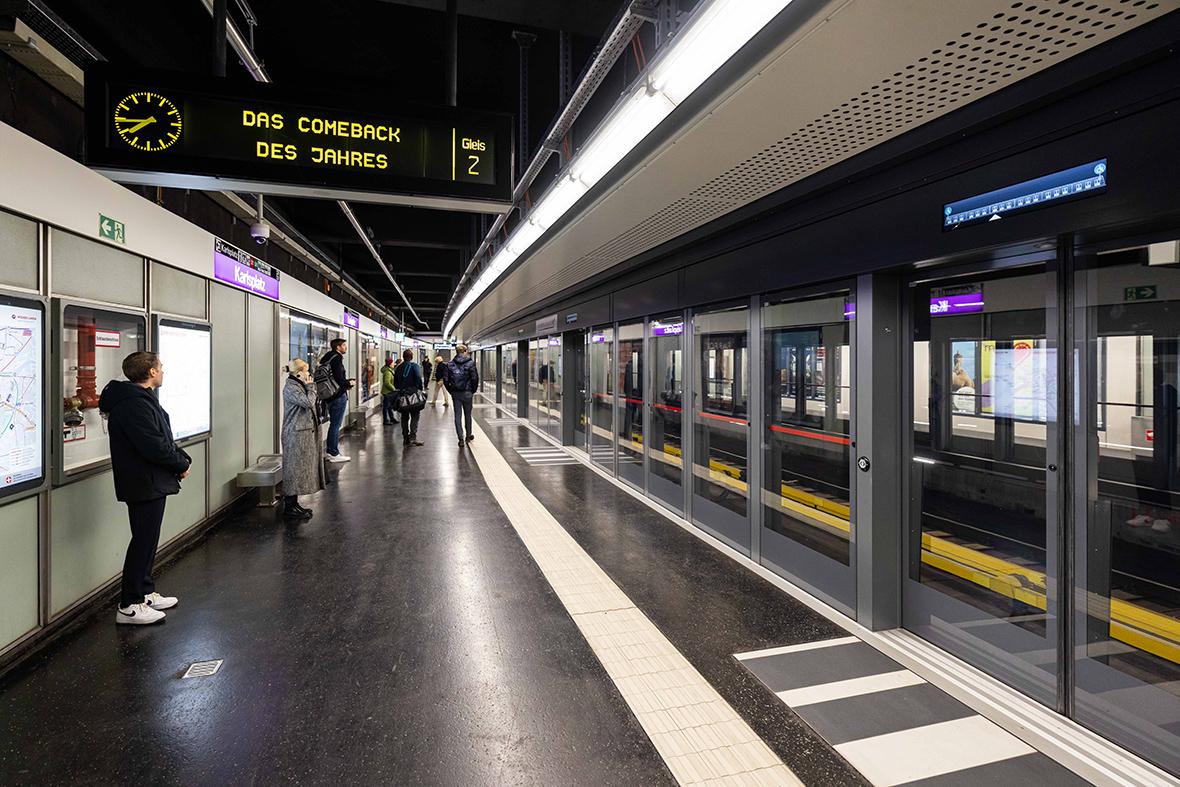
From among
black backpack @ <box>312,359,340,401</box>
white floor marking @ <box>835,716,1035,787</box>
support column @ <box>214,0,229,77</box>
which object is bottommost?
white floor marking @ <box>835,716,1035,787</box>

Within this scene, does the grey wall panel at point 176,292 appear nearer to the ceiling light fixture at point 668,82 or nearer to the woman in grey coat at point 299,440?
the woman in grey coat at point 299,440

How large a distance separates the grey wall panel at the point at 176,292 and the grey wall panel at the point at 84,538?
4.30 ft

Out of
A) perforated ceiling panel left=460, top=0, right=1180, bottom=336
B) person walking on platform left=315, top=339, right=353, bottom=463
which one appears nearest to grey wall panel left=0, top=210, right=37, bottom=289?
perforated ceiling panel left=460, top=0, right=1180, bottom=336

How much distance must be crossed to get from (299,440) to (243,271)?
189 cm

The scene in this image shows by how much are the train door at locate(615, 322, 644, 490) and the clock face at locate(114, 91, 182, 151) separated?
4.35m

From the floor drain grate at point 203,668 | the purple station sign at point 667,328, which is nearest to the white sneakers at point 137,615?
the floor drain grate at point 203,668

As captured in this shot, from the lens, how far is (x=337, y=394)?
22.4 feet

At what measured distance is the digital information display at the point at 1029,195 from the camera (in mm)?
1954

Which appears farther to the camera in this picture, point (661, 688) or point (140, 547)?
point (140, 547)

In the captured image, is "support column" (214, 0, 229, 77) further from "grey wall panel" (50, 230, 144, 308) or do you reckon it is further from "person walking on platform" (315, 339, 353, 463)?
"person walking on platform" (315, 339, 353, 463)

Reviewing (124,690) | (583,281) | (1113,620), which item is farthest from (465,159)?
(583,281)

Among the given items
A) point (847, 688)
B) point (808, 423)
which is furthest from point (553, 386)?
point (847, 688)

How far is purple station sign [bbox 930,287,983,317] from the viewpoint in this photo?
8.89 feet

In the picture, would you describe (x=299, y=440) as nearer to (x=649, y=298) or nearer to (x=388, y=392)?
(x=649, y=298)
